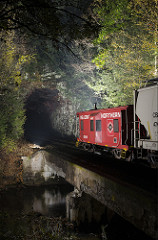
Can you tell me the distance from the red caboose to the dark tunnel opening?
64.4ft

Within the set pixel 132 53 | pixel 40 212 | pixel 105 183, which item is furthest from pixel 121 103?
pixel 105 183

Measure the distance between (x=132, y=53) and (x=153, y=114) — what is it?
1260 centimetres

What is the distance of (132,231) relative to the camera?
12.9 metres

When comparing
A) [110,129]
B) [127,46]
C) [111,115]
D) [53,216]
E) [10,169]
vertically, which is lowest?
[53,216]

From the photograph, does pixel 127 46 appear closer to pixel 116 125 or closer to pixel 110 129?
pixel 110 129

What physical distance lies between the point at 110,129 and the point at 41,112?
4167cm

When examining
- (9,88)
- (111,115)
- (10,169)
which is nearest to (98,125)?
(111,115)

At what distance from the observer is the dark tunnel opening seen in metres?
42.6

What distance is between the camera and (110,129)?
48.5 feet

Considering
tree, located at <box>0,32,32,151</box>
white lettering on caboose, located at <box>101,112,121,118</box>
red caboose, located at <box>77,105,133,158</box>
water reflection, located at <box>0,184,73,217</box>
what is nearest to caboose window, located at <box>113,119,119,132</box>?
red caboose, located at <box>77,105,133,158</box>

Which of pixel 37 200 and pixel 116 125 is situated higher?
pixel 116 125

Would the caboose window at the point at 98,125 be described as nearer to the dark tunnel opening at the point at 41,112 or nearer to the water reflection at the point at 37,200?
the water reflection at the point at 37,200

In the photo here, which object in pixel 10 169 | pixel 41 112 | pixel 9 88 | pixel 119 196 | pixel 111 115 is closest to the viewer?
pixel 119 196

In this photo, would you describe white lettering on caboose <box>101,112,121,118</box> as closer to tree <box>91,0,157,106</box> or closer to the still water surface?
the still water surface
